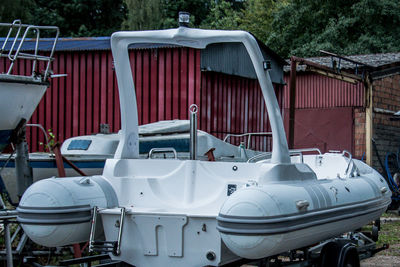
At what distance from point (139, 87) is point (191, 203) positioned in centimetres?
702

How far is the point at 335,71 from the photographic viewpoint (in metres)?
15.3

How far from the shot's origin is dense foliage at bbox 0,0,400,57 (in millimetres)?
28280

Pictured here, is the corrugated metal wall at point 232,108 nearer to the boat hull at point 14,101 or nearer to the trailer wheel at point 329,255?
the boat hull at point 14,101

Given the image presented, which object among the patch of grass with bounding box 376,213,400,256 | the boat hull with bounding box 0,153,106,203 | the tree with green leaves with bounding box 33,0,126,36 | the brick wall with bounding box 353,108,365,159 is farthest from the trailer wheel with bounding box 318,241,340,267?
the tree with green leaves with bounding box 33,0,126,36

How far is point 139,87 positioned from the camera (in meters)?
12.5

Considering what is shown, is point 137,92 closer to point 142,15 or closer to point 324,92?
point 324,92

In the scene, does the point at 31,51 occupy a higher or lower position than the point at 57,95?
higher

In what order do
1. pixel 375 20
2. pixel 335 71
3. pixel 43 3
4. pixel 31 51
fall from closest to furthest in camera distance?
pixel 31 51, pixel 335 71, pixel 375 20, pixel 43 3

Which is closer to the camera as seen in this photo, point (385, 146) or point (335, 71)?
point (335, 71)

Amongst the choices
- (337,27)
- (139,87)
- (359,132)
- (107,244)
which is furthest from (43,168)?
(337,27)

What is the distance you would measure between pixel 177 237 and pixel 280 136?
1.21m

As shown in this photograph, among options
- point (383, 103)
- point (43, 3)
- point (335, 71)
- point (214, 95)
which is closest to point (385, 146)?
point (383, 103)

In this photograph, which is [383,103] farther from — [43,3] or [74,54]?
[43,3]

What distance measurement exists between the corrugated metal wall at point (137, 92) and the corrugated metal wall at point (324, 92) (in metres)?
8.90
